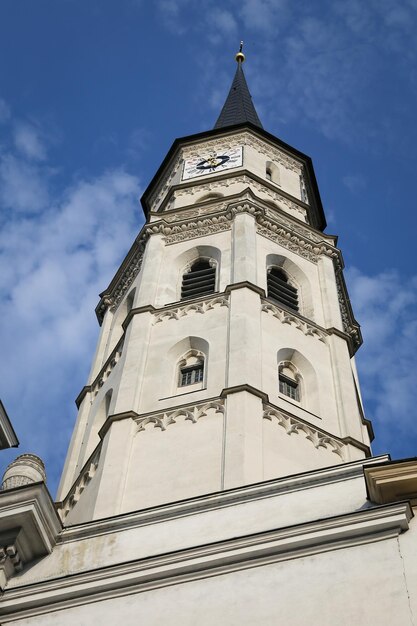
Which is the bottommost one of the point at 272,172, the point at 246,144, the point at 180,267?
the point at 180,267

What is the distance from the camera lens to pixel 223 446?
22766 mm

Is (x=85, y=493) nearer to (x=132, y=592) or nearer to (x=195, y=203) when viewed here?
(x=132, y=592)

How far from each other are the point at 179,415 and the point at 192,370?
6.89 feet

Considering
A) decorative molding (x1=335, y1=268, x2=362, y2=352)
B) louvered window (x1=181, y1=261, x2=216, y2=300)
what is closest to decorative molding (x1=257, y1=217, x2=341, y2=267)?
decorative molding (x1=335, y1=268, x2=362, y2=352)

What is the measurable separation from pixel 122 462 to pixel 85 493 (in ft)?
4.40

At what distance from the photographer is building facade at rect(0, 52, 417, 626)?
43.9 ft

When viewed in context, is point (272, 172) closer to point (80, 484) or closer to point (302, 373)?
point (302, 373)

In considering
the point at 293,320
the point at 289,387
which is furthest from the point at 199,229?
the point at 289,387

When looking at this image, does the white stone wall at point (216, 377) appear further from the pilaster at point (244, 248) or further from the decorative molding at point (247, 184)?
the decorative molding at point (247, 184)

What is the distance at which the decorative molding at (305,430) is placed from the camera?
24.1 m

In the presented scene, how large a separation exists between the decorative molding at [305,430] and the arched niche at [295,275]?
249 inches

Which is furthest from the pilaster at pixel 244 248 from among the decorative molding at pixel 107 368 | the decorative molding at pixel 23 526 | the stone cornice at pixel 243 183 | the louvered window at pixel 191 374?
the decorative molding at pixel 23 526

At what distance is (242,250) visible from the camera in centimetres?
3009

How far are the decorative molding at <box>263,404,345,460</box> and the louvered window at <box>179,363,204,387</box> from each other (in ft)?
7.48
